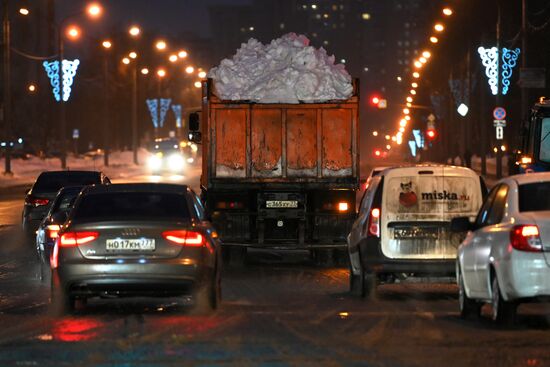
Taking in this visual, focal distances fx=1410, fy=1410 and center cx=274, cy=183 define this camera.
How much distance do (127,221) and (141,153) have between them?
9507 cm

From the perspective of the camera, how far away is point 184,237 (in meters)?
14.9

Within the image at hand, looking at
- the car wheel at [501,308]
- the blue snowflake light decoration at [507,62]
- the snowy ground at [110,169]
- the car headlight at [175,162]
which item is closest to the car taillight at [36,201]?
the car wheel at [501,308]

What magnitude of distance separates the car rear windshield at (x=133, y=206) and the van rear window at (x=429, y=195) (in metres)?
2.89

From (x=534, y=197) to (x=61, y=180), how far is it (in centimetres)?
1829

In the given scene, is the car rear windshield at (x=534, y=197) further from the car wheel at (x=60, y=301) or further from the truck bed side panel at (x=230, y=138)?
the truck bed side panel at (x=230, y=138)

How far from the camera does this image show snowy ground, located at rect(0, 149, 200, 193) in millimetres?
68738

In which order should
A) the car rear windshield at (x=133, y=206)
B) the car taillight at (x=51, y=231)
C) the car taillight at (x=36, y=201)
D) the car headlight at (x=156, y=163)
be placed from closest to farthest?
the car rear windshield at (x=133, y=206) → the car taillight at (x=51, y=231) → the car taillight at (x=36, y=201) → the car headlight at (x=156, y=163)

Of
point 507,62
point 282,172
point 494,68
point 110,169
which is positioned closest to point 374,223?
point 282,172

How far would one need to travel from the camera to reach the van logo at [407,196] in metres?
17.2

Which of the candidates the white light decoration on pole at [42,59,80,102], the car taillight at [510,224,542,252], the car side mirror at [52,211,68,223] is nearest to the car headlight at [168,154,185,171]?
the white light decoration on pole at [42,59,80,102]

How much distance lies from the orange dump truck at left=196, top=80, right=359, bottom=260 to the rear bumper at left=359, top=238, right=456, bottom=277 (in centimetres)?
596

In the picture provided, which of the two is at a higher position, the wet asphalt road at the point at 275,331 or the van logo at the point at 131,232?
the van logo at the point at 131,232

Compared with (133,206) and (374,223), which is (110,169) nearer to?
(374,223)

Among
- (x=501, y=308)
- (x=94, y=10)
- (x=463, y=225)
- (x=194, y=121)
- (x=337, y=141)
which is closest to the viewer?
(x=501, y=308)
